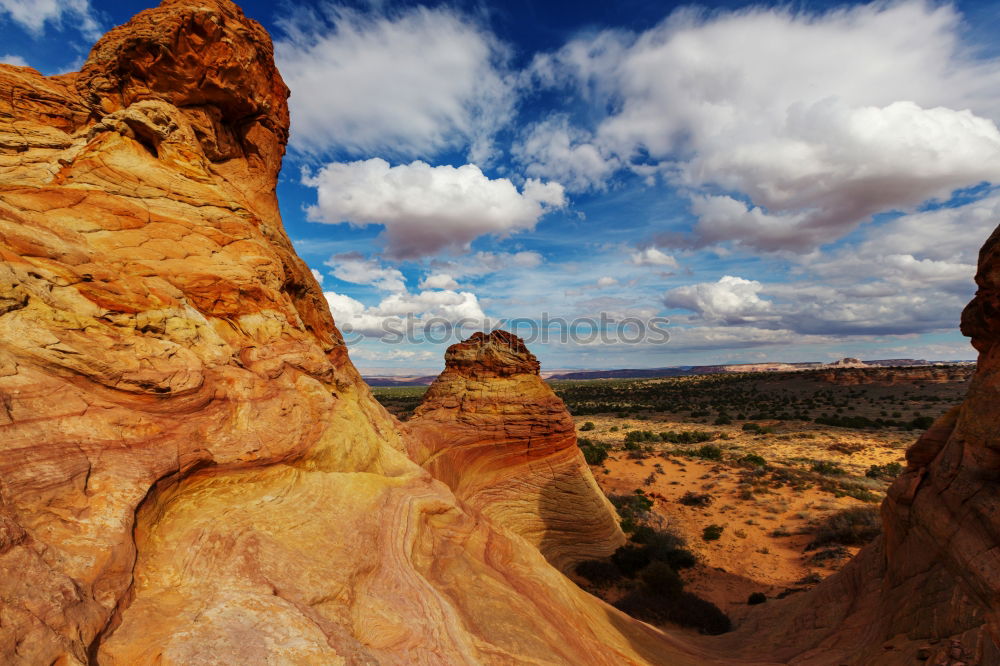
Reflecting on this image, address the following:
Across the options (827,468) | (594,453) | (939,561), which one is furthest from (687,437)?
(939,561)

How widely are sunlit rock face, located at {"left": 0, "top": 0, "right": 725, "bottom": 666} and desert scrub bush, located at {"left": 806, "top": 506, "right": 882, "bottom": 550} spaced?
1356 cm

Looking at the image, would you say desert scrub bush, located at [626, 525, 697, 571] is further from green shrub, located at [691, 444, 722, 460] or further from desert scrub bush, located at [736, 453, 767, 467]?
green shrub, located at [691, 444, 722, 460]

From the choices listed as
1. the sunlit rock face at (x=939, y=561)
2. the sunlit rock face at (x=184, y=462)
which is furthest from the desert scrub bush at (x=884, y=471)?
the sunlit rock face at (x=184, y=462)

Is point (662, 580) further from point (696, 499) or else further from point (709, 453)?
point (709, 453)

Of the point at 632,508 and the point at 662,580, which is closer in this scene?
the point at 662,580

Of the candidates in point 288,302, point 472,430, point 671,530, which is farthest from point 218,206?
point 671,530

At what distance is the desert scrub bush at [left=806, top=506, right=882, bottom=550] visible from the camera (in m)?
18.9

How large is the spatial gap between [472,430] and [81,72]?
53.9ft

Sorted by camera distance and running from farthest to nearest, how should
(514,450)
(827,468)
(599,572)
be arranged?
(827,468)
(514,450)
(599,572)

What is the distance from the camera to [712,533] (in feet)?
67.9

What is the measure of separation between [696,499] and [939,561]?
19254 mm

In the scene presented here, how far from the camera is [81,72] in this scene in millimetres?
11703

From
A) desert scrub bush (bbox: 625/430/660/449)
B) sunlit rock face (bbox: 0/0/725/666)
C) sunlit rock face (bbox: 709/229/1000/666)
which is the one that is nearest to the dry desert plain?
desert scrub bush (bbox: 625/430/660/449)

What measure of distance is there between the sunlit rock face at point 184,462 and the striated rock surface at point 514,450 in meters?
8.08
